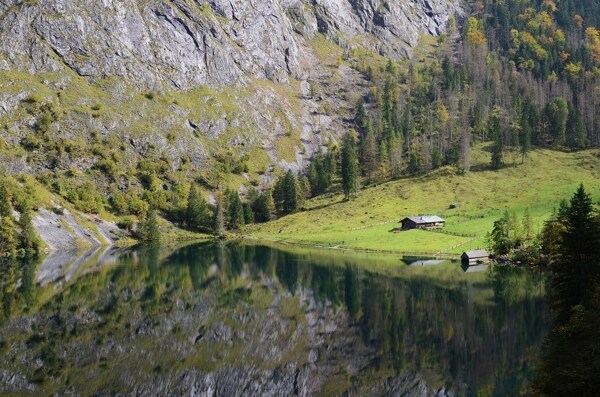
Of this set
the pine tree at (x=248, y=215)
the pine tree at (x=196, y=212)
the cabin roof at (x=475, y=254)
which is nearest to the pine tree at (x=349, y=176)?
the pine tree at (x=248, y=215)

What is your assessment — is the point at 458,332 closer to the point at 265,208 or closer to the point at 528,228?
the point at 528,228

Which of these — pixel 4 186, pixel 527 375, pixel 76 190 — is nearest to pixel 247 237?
pixel 76 190

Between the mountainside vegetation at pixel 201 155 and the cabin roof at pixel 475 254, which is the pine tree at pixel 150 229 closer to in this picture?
the mountainside vegetation at pixel 201 155

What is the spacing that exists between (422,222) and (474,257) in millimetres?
31151

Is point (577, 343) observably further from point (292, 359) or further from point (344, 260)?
point (344, 260)

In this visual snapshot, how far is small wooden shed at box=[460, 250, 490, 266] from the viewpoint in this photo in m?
92.7

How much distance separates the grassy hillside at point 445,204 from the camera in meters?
117

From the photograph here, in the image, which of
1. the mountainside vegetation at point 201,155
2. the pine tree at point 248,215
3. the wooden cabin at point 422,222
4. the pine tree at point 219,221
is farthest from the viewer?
the pine tree at point 248,215

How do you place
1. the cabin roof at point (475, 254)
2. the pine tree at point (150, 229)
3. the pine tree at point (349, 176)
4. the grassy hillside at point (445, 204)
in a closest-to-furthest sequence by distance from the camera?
the cabin roof at point (475, 254), the grassy hillside at point (445, 204), the pine tree at point (150, 229), the pine tree at point (349, 176)

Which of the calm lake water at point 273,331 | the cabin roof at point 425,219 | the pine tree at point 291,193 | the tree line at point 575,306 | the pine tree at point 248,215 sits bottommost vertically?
the calm lake water at point 273,331

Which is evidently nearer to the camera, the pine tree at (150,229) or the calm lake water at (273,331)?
the calm lake water at (273,331)

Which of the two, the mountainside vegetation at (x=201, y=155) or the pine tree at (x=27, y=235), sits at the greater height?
the mountainside vegetation at (x=201, y=155)

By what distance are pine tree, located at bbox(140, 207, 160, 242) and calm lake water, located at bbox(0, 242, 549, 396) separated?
177 ft

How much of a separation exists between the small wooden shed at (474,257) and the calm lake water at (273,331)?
203 inches
